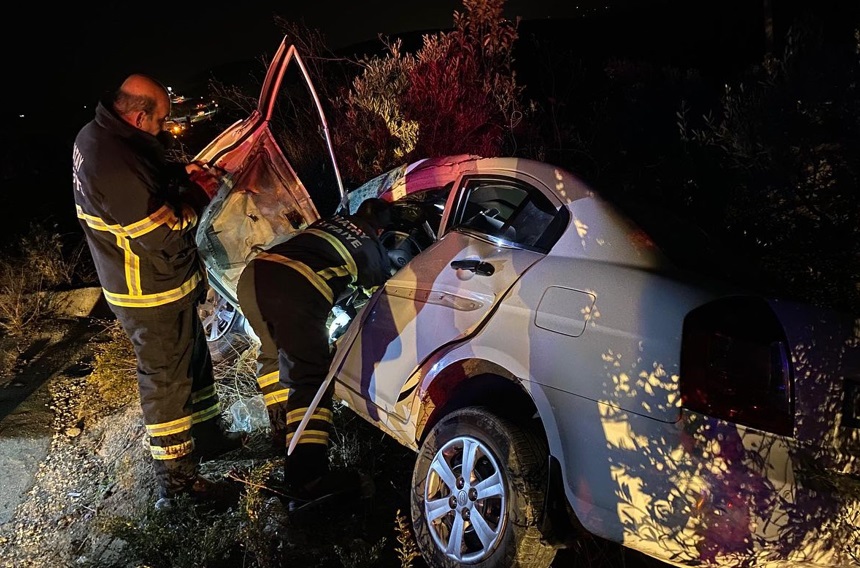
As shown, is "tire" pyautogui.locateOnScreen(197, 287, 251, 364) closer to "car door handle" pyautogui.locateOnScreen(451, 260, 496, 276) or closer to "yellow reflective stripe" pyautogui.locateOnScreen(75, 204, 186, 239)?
"yellow reflective stripe" pyautogui.locateOnScreen(75, 204, 186, 239)

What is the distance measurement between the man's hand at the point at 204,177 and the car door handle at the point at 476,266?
1714 millimetres

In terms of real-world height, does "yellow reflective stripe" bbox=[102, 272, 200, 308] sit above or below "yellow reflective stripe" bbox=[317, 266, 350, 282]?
below

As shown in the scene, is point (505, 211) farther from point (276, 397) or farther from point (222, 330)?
point (222, 330)

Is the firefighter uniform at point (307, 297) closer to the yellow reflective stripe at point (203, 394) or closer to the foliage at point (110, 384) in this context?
the yellow reflective stripe at point (203, 394)

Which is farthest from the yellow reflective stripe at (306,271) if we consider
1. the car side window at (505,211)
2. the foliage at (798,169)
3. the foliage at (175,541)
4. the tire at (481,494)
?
the foliage at (798,169)

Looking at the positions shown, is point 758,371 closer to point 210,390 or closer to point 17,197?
point 210,390

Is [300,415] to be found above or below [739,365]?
below

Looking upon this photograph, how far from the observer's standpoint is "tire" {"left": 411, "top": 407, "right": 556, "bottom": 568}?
2369mm

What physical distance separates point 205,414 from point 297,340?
1.05 m

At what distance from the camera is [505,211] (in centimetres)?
334

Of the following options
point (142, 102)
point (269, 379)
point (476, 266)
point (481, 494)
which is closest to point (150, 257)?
point (142, 102)

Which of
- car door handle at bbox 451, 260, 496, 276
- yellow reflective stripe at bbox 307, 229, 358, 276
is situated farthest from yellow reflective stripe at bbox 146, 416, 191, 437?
car door handle at bbox 451, 260, 496, 276

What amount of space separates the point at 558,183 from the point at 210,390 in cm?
248

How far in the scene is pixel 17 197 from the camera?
12984 millimetres
